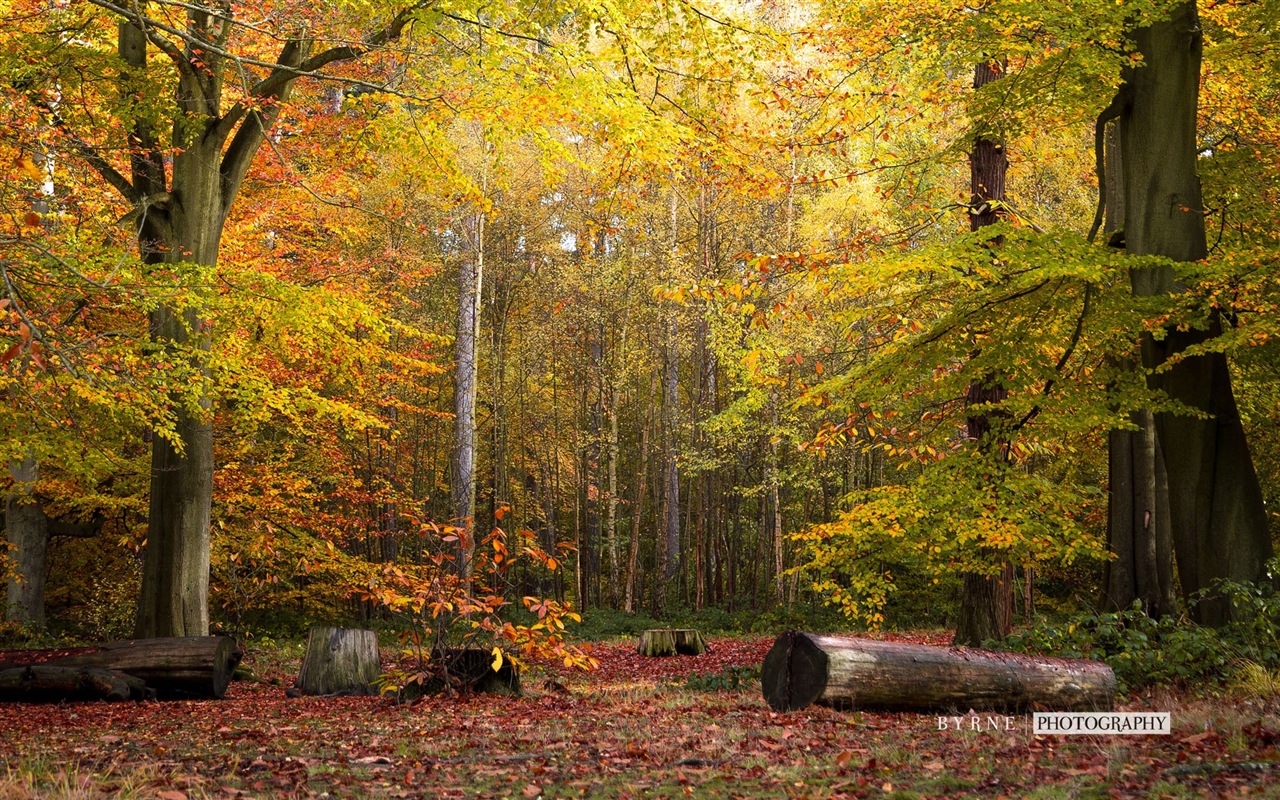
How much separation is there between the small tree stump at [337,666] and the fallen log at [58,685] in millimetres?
1680

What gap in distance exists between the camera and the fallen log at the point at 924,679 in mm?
6613

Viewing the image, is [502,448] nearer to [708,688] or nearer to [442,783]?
[708,688]

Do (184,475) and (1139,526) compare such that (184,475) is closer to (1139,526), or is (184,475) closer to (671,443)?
(1139,526)

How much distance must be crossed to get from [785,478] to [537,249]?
7887 millimetres

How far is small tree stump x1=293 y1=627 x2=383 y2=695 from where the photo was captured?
995 centimetres

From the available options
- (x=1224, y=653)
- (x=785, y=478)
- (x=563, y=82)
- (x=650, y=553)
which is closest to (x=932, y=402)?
(x=1224, y=653)

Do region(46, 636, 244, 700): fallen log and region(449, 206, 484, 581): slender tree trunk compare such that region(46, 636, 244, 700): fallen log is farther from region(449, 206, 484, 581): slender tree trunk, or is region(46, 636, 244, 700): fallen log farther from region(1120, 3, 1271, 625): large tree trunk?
region(1120, 3, 1271, 625): large tree trunk

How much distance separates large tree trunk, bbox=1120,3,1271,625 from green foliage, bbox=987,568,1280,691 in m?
0.55

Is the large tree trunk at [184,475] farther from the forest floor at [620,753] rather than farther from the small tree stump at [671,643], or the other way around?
the small tree stump at [671,643]

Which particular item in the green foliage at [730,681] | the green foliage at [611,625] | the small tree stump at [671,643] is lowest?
the green foliage at [611,625]

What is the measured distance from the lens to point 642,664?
540 inches

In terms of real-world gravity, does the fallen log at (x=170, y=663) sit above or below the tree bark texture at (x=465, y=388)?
below

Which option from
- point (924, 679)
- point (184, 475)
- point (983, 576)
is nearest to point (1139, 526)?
point (983, 576)

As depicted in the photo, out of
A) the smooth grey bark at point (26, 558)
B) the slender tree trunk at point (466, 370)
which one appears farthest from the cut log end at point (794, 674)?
the smooth grey bark at point (26, 558)
